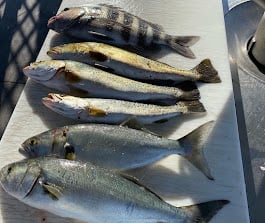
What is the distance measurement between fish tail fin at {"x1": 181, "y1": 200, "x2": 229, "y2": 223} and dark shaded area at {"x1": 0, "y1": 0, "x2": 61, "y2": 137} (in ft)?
3.50

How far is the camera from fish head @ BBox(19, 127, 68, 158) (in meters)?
1.34

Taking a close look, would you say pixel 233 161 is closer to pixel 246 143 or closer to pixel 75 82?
pixel 246 143

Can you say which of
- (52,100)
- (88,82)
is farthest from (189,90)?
(52,100)

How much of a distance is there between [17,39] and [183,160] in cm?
129

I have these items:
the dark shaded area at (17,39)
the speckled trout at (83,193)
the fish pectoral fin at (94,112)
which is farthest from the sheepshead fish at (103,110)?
the dark shaded area at (17,39)

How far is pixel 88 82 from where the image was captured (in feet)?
5.00

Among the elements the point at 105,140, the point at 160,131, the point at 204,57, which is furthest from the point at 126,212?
the point at 204,57

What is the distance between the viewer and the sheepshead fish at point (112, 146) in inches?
52.6

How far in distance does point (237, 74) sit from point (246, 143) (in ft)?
1.35

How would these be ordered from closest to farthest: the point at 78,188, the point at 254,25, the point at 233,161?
the point at 78,188 → the point at 233,161 → the point at 254,25

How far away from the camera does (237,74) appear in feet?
6.75

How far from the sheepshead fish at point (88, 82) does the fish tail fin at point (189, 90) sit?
0.06m

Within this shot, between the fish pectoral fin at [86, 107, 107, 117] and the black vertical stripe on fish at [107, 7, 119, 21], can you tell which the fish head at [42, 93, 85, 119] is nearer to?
the fish pectoral fin at [86, 107, 107, 117]

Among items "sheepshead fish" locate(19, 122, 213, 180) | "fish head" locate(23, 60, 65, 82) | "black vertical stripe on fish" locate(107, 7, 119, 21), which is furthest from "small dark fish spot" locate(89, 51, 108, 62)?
"sheepshead fish" locate(19, 122, 213, 180)
